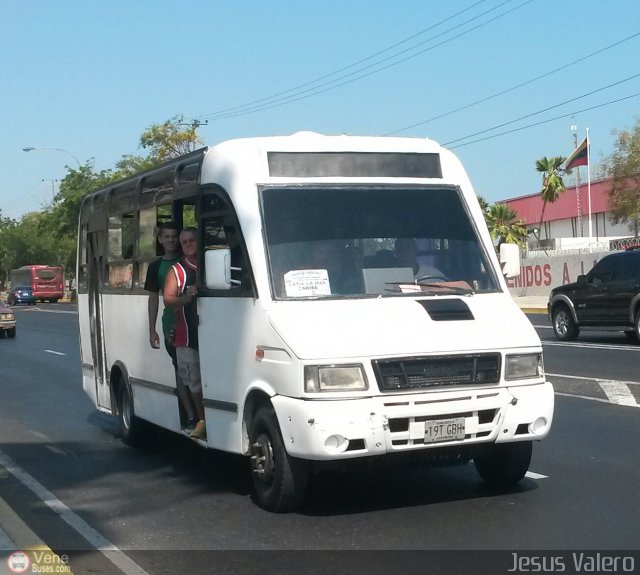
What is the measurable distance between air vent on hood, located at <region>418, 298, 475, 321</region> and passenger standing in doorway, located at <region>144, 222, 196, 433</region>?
2.28 meters

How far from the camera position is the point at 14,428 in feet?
40.0

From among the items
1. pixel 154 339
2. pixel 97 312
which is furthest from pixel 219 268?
pixel 97 312

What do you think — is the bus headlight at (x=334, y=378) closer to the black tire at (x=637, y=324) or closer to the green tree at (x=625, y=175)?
the black tire at (x=637, y=324)

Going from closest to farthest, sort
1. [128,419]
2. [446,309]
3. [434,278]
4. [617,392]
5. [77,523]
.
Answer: [446,309] → [77,523] → [434,278] → [128,419] → [617,392]

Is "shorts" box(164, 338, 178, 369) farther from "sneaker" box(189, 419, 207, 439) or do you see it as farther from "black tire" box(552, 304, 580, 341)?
"black tire" box(552, 304, 580, 341)

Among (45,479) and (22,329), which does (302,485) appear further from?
(22,329)

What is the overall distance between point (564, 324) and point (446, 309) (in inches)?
595

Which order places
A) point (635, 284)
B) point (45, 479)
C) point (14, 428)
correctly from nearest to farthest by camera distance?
point (45, 479) → point (14, 428) → point (635, 284)

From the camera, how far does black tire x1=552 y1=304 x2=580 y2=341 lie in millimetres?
21344

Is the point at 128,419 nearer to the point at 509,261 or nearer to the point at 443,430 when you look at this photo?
the point at 509,261

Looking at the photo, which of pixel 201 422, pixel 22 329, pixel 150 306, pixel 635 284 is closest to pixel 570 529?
pixel 201 422

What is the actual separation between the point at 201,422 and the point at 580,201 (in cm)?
6304

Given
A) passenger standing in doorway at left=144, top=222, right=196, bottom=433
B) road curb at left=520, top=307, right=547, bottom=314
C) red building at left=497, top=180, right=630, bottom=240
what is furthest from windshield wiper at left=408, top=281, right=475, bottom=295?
red building at left=497, top=180, right=630, bottom=240

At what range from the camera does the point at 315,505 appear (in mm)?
7332
